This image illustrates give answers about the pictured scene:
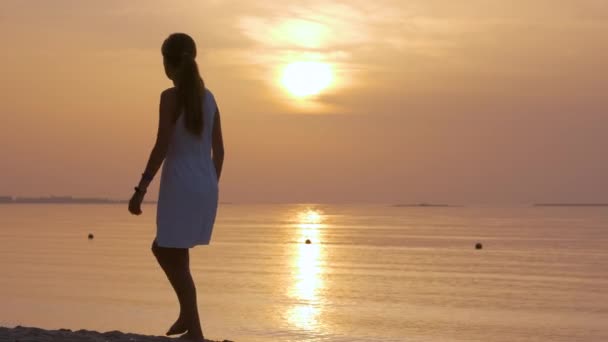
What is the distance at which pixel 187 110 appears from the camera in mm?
7148

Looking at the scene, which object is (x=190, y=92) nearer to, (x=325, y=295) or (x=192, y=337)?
(x=192, y=337)

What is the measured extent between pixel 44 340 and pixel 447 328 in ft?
51.4

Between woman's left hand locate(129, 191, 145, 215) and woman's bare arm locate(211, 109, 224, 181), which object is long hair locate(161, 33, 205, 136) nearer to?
woman's bare arm locate(211, 109, 224, 181)

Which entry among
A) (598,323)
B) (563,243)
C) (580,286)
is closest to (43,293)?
(598,323)

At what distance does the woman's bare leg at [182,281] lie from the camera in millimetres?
7320

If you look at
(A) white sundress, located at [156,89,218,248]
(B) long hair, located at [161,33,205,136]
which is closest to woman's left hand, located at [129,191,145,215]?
(A) white sundress, located at [156,89,218,248]

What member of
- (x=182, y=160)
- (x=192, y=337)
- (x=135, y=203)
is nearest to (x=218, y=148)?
(x=182, y=160)

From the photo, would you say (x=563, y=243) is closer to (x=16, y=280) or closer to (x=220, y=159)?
(x=16, y=280)

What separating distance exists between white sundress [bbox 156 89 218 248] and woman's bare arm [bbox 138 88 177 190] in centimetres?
8

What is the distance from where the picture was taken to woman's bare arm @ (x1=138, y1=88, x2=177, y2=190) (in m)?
7.07

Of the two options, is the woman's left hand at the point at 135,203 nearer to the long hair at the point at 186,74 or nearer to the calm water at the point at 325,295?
the long hair at the point at 186,74

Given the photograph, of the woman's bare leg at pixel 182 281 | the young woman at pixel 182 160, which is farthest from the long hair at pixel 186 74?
the woman's bare leg at pixel 182 281

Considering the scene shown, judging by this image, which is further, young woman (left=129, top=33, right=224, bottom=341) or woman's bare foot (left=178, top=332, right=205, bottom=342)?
woman's bare foot (left=178, top=332, right=205, bottom=342)

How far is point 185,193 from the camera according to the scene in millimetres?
7176
